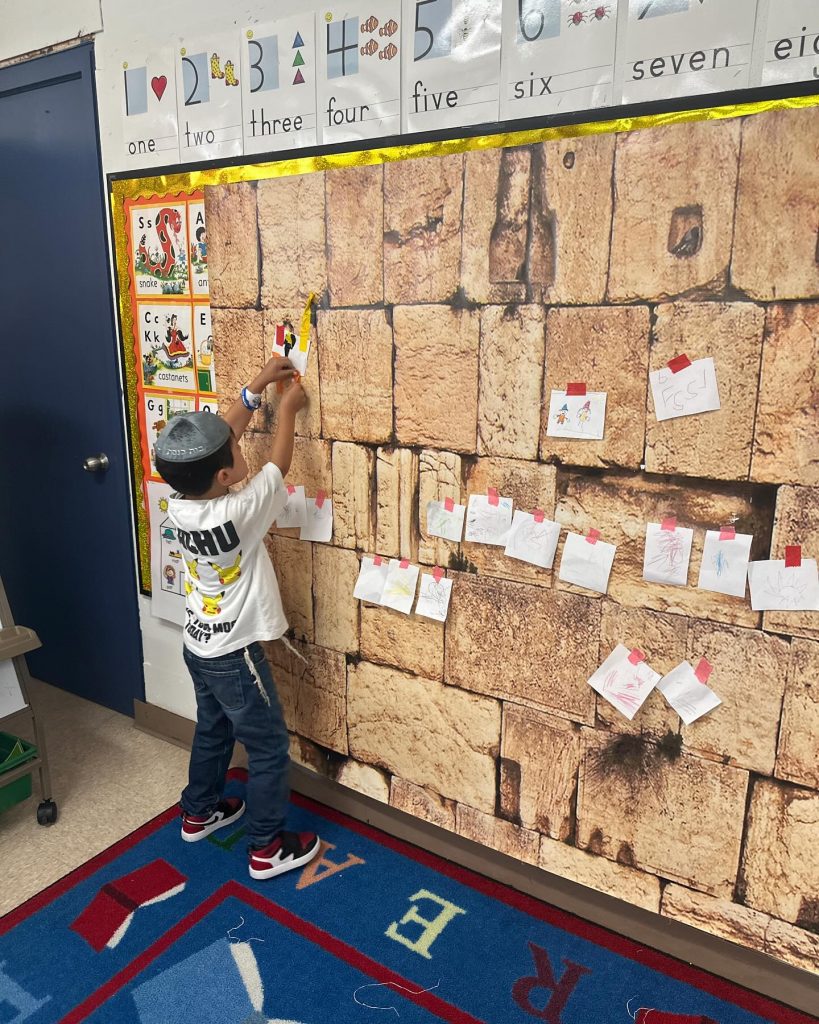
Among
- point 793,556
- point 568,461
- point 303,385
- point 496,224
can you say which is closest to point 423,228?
point 496,224

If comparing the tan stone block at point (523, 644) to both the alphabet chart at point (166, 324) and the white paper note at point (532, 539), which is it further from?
the alphabet chart at point (166, 324)

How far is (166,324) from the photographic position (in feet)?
7.56

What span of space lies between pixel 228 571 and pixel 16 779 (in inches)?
38.6

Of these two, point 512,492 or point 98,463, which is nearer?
point 512,492

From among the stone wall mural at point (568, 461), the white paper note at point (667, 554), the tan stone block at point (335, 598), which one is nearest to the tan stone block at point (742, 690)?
the stone wall mural at point (568, 461)

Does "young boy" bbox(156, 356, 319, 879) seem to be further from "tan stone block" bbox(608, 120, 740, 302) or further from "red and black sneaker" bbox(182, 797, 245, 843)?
"tan stone block" bbox(608, 120, 740, 302)

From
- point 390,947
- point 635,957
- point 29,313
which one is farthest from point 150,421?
point 635,957

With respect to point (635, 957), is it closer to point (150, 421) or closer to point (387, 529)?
point (387, 529)

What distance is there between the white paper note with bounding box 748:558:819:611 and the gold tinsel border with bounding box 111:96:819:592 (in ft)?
2.69

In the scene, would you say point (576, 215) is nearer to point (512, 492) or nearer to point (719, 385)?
point (719, 385)

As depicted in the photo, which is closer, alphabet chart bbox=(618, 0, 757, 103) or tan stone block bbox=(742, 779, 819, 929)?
alphabet chart bbox=(618, 0, 757, 103)

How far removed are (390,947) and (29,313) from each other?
240cm

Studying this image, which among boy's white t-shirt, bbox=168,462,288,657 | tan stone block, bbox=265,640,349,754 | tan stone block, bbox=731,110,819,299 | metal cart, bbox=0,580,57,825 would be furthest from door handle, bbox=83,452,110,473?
tan stone block, bbox=731,110,819,299

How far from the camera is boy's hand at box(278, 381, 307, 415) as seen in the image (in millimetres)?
1933
